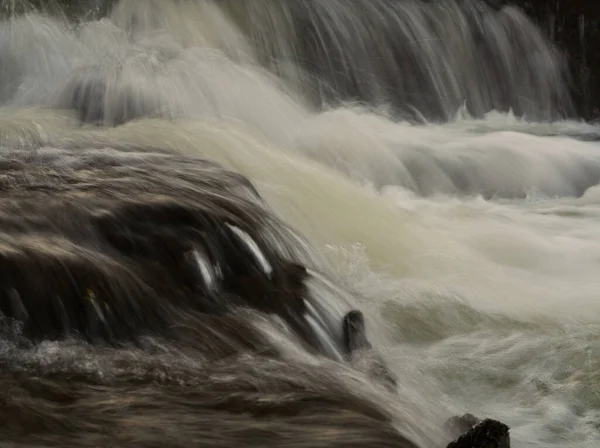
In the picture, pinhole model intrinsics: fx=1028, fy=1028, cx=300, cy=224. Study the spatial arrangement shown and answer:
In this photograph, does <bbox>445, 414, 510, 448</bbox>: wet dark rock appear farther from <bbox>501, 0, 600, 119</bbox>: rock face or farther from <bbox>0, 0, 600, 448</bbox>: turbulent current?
<bbox>501, 0, 600, 119</bbox>: rock face

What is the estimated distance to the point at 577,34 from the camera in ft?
39.1

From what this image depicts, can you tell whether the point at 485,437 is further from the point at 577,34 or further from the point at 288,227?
the point at 577,34

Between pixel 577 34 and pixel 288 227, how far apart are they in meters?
7.91

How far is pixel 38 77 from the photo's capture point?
28.4 ft

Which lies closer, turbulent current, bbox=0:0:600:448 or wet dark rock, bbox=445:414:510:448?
wet dark rock, bbox=445:414:510:448

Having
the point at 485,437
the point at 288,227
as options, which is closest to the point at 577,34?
the point at 288,227

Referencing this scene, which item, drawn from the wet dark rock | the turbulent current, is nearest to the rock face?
the turbulent current

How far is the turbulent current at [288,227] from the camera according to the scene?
11.3 feet

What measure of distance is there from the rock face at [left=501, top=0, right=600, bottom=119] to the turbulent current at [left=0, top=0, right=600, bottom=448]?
30 cm

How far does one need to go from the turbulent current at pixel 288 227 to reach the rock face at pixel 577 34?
0.99 ft

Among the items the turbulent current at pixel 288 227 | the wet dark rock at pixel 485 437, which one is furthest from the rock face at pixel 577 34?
the wet dark rock at pixel 485 437

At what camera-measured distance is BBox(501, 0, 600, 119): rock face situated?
38.6ft

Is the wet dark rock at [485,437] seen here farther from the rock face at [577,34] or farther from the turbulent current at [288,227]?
the rock face at [577,34]

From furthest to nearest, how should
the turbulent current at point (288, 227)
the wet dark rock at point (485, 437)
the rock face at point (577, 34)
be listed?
the rock face at point (577, 34), the turbulent current at point (288, 227), the wet dark rock at point (485, 437)
